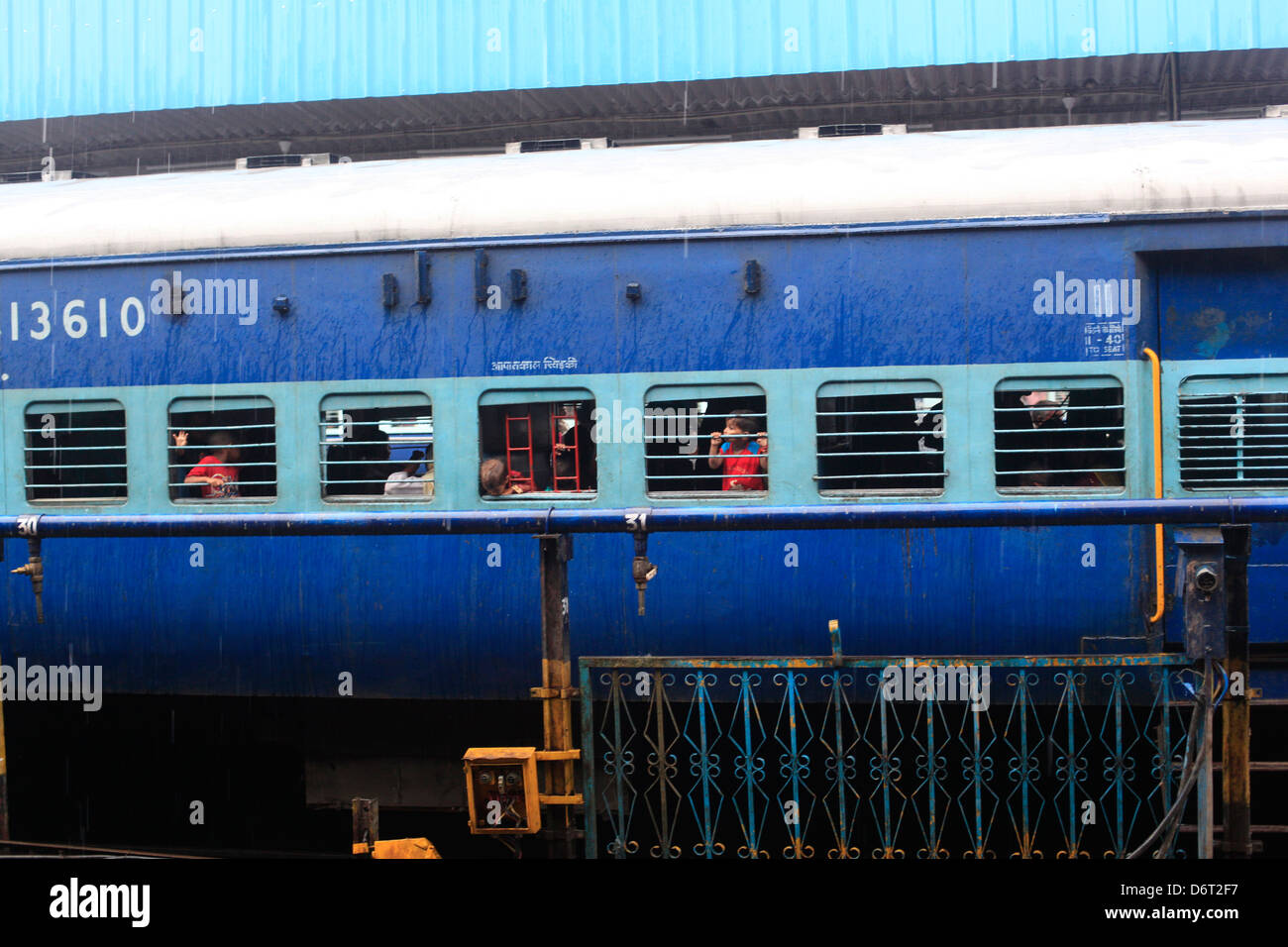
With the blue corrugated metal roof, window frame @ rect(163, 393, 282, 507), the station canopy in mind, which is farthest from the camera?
the station canopy

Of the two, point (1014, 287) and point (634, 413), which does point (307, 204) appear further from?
point (1014, 287)

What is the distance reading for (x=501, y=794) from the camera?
13.0 feet

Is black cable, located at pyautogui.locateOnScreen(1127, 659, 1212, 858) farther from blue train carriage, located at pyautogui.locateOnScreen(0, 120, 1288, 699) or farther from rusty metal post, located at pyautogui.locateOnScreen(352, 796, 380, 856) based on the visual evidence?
rusty metal post, located at pyautogui.locateOnScreen(352, 796, 380, 856)

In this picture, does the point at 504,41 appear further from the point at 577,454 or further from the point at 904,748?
the point at 904,748

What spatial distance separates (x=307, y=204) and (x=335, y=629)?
8.20 ft

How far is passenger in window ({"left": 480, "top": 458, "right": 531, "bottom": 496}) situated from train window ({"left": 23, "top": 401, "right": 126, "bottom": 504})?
225cm

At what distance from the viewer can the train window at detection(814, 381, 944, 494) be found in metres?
6.17

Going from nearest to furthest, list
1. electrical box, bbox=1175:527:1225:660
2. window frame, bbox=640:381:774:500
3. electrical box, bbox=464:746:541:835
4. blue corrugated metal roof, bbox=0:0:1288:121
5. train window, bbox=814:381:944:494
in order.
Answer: electrical box, bbox=1175:527:1225:660, electrical box, bbox=464:746:541:835, train window, bbox=814:381:944:494, window frame, bbox=640:381:774:500, blue corrugated metal roof, bbox=0:0:1288:121

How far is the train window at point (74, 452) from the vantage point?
22.6 ft

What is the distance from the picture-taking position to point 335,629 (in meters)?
6.62

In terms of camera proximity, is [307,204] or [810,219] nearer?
[810,219]

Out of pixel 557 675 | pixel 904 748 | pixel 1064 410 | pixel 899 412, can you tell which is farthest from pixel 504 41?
pixel 557 675

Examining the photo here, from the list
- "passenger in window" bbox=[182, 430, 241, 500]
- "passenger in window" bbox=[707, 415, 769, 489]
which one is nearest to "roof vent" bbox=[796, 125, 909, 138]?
"passenger in window" bbox=[707, 415, 769, 489]
